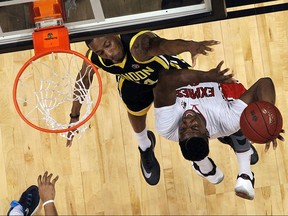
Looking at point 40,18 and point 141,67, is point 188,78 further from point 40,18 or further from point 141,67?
point 40,18

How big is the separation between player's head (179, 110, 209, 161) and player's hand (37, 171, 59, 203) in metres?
0.76

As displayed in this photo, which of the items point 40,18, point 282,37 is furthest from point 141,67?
point 282,37

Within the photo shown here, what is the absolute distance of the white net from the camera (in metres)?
2.83

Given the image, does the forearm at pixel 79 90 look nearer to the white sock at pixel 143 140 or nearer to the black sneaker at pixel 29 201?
the white sock at pixel 143 140

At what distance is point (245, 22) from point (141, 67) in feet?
3.09

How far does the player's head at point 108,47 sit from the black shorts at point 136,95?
236 mm

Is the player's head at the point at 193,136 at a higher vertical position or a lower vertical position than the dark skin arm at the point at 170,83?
lower

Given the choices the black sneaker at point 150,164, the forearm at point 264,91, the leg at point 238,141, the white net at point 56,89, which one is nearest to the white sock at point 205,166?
the leg at point 238,141

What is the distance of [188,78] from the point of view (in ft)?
8.70

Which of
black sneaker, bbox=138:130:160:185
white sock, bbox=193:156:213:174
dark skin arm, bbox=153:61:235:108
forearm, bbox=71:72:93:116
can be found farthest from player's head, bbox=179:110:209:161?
black sneaker, bbox=138:130:160:185

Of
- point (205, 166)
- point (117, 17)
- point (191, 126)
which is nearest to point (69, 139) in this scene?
point (205, 166)

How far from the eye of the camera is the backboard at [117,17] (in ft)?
7.53

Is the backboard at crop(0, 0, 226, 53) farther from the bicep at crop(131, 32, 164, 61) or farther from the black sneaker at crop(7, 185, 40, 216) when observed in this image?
the black sneaker at crop(7, 185, 40, 216)

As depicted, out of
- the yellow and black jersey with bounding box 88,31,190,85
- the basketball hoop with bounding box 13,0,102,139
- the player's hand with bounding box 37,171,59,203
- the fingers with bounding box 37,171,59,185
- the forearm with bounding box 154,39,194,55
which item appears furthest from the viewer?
the fingers with bounding box 37,171,59,185
